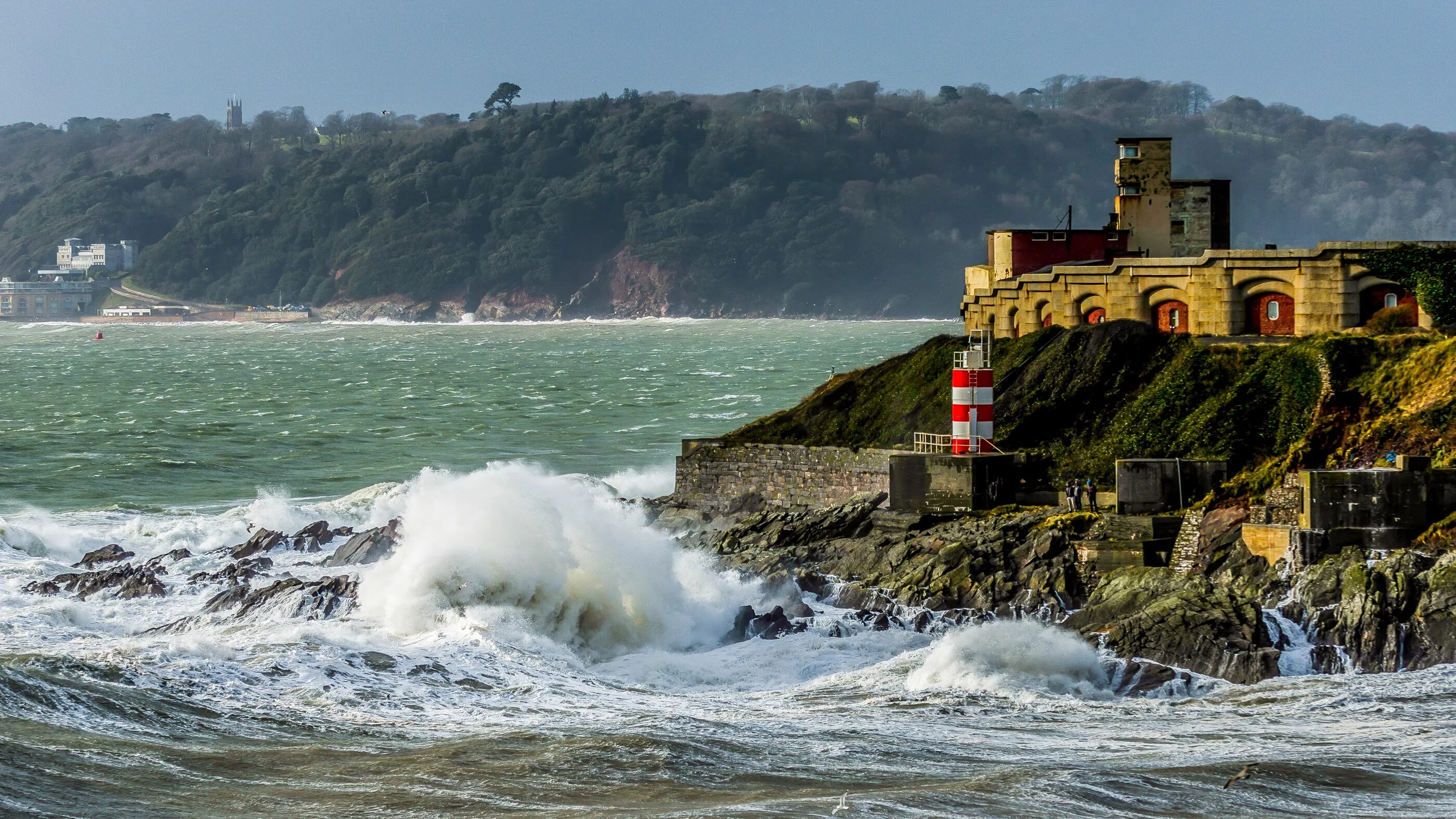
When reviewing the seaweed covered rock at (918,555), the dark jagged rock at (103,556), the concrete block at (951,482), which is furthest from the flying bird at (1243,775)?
the dark jagged rock at (103,556)

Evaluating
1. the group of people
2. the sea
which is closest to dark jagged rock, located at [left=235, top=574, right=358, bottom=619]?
the sea

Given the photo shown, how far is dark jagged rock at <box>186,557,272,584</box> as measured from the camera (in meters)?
25.1

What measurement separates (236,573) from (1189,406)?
14.6 meters

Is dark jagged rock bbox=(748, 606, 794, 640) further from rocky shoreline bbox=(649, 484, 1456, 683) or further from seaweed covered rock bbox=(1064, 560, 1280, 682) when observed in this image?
seaweed covered rock bbox=(1064, 560, 1280, 682)

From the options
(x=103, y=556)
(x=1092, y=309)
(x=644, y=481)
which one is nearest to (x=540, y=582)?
(x=103, y=556)

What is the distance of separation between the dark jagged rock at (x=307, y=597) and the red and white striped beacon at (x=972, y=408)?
30.3 ft

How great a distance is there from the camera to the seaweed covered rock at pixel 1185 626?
18406 millimetres

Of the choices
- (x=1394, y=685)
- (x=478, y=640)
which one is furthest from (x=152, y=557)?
(x=1394, y=685)

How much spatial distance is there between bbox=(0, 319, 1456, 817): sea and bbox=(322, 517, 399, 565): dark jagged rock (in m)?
0.50

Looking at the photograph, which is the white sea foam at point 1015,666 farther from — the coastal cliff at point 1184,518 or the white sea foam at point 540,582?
the white sea foam at point 540,582

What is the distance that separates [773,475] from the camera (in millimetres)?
29594

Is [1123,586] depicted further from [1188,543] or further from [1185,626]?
[1185,626]

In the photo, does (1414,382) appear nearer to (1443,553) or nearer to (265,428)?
(1443,553)

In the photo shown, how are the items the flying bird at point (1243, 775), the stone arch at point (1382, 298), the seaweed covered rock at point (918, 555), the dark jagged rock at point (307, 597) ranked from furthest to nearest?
the stone arch at point (1382, 298), the dark jagged rock at point (307, 597), the seaweed covered rock at point (918, 555), the flying bird at point (1243, 775)
